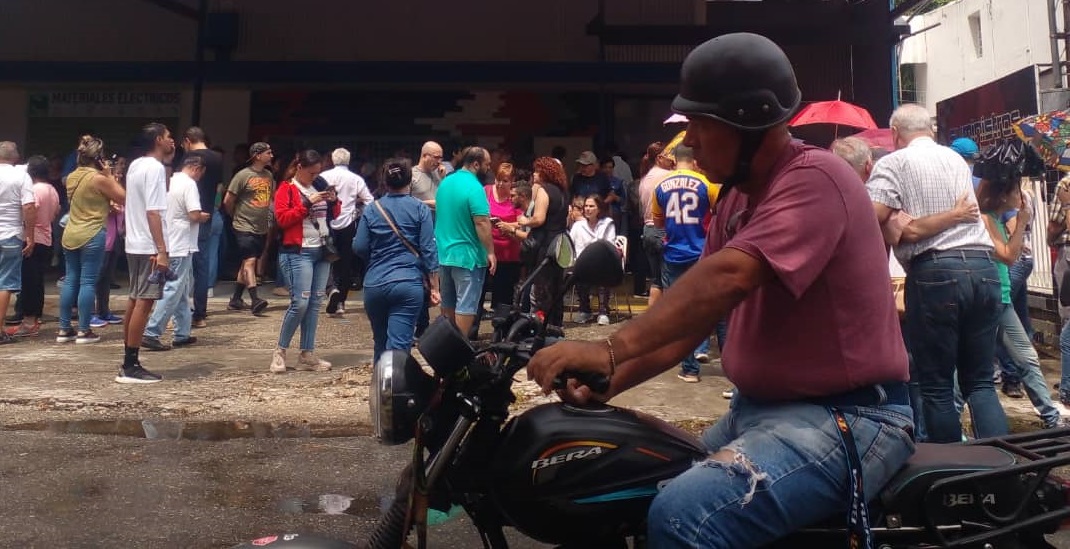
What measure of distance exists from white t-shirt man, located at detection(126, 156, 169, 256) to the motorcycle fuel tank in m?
6.55

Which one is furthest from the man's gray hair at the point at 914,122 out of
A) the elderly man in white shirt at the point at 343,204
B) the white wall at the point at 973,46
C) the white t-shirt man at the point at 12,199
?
the white wall at the point at 973,46

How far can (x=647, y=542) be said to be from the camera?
2367 mm

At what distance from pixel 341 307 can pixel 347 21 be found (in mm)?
6634

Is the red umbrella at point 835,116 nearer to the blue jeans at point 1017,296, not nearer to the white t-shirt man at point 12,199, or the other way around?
the blue jeans at point 1017,296

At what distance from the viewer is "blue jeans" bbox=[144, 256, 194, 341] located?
8961 mm

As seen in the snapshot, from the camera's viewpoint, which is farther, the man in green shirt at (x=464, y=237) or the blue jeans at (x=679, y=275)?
the man in green shirt at (x=464, y=237)

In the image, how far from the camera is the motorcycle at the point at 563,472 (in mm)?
2340

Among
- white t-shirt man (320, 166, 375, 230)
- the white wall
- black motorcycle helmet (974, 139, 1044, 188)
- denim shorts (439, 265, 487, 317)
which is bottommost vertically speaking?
denim shorts (439, 265, 487, 317)

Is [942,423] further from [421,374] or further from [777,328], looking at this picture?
[421,374]

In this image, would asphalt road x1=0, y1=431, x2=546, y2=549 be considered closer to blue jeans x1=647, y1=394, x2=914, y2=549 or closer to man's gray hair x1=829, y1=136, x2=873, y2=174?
blue jeans x1=647, y1=394, x2=914, y2=549

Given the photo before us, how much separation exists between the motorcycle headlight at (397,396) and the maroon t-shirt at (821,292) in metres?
0.78

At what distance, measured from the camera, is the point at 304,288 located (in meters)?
8.18

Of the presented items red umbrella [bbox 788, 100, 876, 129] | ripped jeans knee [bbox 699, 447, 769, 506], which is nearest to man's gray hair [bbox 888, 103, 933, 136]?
ripped jeans knee [bbox 699, 447, 769, 506]

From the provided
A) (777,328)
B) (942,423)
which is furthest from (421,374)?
(942,423)
